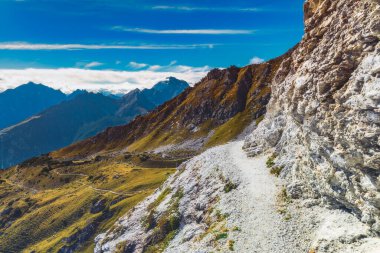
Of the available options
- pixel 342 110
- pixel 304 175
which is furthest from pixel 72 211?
pixel 342 110

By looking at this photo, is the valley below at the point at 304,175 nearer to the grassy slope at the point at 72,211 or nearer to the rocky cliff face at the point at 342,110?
the rocky cliff face at the point at 342,110

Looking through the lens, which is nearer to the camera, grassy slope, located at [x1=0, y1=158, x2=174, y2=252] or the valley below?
the valley below

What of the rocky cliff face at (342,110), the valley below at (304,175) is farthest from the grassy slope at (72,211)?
the rocky cliff face at (342,110)

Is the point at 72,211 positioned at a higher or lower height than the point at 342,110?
lower

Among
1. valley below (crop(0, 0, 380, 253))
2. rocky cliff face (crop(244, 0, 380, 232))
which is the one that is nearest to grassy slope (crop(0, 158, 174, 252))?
valley below (crop(0, 0, 380, 253))

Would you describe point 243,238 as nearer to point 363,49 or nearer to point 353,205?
point 353,205

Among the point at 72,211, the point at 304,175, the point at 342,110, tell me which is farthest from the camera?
the point at 72,211

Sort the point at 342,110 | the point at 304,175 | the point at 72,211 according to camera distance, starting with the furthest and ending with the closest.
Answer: the point at 72,211, the point at 304,175, the point at 342,110

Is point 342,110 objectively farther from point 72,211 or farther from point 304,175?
point 72,211

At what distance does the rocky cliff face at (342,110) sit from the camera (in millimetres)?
31125

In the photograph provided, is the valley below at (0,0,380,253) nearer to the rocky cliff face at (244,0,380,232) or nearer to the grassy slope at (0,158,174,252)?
the rocky cliff face at (244,0,380,232)

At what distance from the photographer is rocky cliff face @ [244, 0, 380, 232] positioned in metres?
31.1

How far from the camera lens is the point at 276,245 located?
40.9 meters

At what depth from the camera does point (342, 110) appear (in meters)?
34.6
